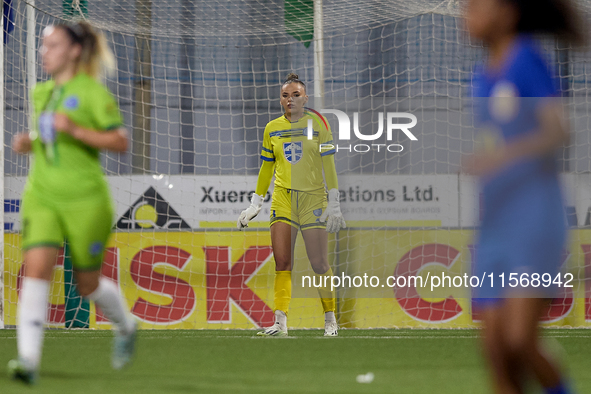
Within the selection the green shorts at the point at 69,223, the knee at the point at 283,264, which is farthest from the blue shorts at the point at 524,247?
the knee at the point at 283,264

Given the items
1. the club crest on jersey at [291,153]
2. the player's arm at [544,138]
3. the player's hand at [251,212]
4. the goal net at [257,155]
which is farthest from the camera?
the goal net at [257,155]

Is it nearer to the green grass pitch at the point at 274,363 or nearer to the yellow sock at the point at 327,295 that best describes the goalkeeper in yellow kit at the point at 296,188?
the yellow sock at the point at 327,295

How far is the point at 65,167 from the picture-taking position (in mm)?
3477

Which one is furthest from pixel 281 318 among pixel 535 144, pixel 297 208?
pixel 535 144

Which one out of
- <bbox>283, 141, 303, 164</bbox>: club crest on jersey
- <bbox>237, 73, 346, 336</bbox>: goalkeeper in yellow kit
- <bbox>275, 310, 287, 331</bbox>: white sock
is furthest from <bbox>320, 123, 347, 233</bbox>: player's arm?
<bbox>275, 310, 287, 331</bbox>: white sock

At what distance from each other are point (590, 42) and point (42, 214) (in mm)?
2335

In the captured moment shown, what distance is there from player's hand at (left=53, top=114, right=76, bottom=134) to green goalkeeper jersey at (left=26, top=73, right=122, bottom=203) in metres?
0.04

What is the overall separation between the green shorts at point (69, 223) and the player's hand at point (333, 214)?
3.24 m

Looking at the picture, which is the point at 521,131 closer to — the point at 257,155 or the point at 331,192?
the point at 331,192

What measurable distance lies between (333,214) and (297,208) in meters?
0.31

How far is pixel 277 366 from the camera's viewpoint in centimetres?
465

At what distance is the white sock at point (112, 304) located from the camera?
3844 millimetres

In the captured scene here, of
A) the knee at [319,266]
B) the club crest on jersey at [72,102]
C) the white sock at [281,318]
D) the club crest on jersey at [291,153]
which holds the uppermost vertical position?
the club crest on jersey at [291,153]

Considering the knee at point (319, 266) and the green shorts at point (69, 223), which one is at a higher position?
the green shorts at point (69, 223)
